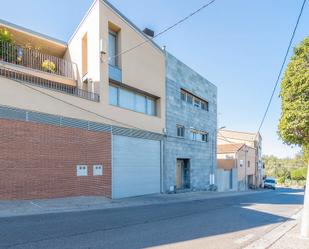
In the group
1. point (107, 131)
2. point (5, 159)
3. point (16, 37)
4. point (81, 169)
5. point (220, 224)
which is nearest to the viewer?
point (220, 224)

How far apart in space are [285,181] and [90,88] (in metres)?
60.4

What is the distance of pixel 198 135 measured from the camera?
26.9 metres

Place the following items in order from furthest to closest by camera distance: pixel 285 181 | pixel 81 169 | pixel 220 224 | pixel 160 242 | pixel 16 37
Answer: pixel 285 181
pixel 16 37
pixel 81 169
pixel 220 224
pixel 160 242

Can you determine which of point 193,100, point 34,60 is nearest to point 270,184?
point 193,100

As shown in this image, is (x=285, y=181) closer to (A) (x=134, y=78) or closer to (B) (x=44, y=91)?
(A) (x=134, y=78)

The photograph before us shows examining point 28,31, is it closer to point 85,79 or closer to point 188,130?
point 85,79

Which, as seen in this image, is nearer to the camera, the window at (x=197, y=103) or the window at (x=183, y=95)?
the window at (x=183, y=95)

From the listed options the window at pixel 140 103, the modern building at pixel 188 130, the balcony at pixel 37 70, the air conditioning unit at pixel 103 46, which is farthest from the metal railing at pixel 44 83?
the modern building at pixel 188 130

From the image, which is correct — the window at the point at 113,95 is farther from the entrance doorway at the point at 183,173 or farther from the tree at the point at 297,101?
the tree at the point at 297,101

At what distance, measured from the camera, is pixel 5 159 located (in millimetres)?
11672

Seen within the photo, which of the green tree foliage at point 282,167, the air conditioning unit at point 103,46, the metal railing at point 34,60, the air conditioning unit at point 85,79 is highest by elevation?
A: the air conditioning unit at point 103,46

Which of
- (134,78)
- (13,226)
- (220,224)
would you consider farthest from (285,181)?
(13,226)

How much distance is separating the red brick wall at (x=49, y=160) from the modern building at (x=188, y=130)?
22.6 ft

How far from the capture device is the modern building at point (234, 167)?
33.3 meters
